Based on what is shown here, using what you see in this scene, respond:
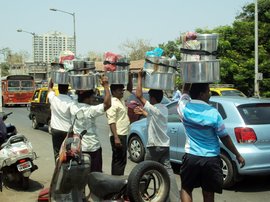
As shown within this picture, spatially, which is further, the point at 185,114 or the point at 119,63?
the point at 119,63

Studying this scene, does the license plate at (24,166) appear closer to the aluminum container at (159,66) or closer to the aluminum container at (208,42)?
the aluminum container at (159,66)

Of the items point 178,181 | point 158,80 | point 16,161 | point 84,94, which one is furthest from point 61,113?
point 178,181

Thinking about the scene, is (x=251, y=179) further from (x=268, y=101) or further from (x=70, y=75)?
(x=70, y=75)

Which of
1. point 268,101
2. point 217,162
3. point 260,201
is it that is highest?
point 268,101

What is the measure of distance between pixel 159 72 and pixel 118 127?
145 cm

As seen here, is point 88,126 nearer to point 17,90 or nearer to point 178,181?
point 178,181

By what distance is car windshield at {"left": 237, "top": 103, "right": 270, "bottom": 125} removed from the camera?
21.3 ft

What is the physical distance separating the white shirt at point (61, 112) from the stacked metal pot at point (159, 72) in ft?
4.21

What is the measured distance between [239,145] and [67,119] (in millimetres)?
2669

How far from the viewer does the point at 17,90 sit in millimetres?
31422

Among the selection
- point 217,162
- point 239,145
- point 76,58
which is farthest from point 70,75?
point 239,145

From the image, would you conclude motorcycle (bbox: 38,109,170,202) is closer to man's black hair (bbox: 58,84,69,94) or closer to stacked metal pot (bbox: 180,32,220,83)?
stacked metal pot (bbox: 180,32,220,83)

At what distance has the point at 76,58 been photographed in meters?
5.34

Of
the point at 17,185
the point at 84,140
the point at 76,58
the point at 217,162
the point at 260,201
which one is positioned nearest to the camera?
the point at 217,162
